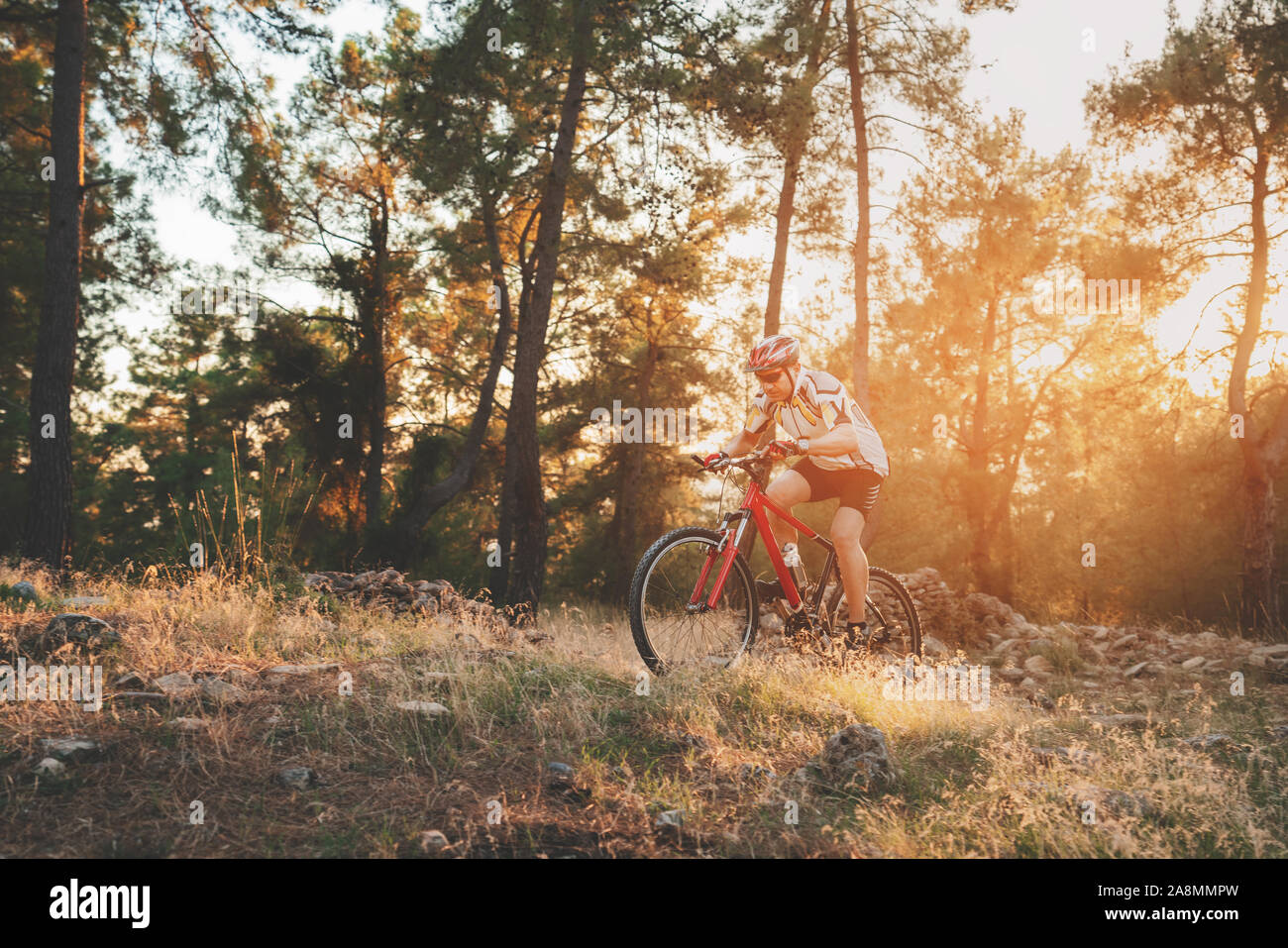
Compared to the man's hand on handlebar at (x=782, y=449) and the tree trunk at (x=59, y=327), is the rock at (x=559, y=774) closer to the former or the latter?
the man's hand on handlebar at (x=782, y=449)

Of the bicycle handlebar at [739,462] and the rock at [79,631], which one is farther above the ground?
the bicycle handlebar at [739,462]

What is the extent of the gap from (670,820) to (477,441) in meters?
17.9

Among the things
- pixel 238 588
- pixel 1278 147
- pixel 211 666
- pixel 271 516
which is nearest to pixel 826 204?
pixel 1278 147

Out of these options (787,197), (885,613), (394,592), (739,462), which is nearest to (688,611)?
(739,462)

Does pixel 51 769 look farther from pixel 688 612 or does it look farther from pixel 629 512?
pixel 629 512

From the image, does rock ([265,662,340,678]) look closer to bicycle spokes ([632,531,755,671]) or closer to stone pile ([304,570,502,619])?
bicycle spokes ([632,531,755,671])

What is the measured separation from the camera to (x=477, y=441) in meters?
20.2

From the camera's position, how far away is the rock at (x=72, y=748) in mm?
3240

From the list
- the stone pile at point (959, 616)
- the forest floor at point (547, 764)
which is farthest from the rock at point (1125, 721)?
the stone pile at point (959, 616)

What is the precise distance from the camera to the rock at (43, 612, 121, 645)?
4641 millimetres

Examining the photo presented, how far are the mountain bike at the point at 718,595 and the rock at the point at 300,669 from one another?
5.75 ft

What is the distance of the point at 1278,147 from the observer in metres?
14.1
